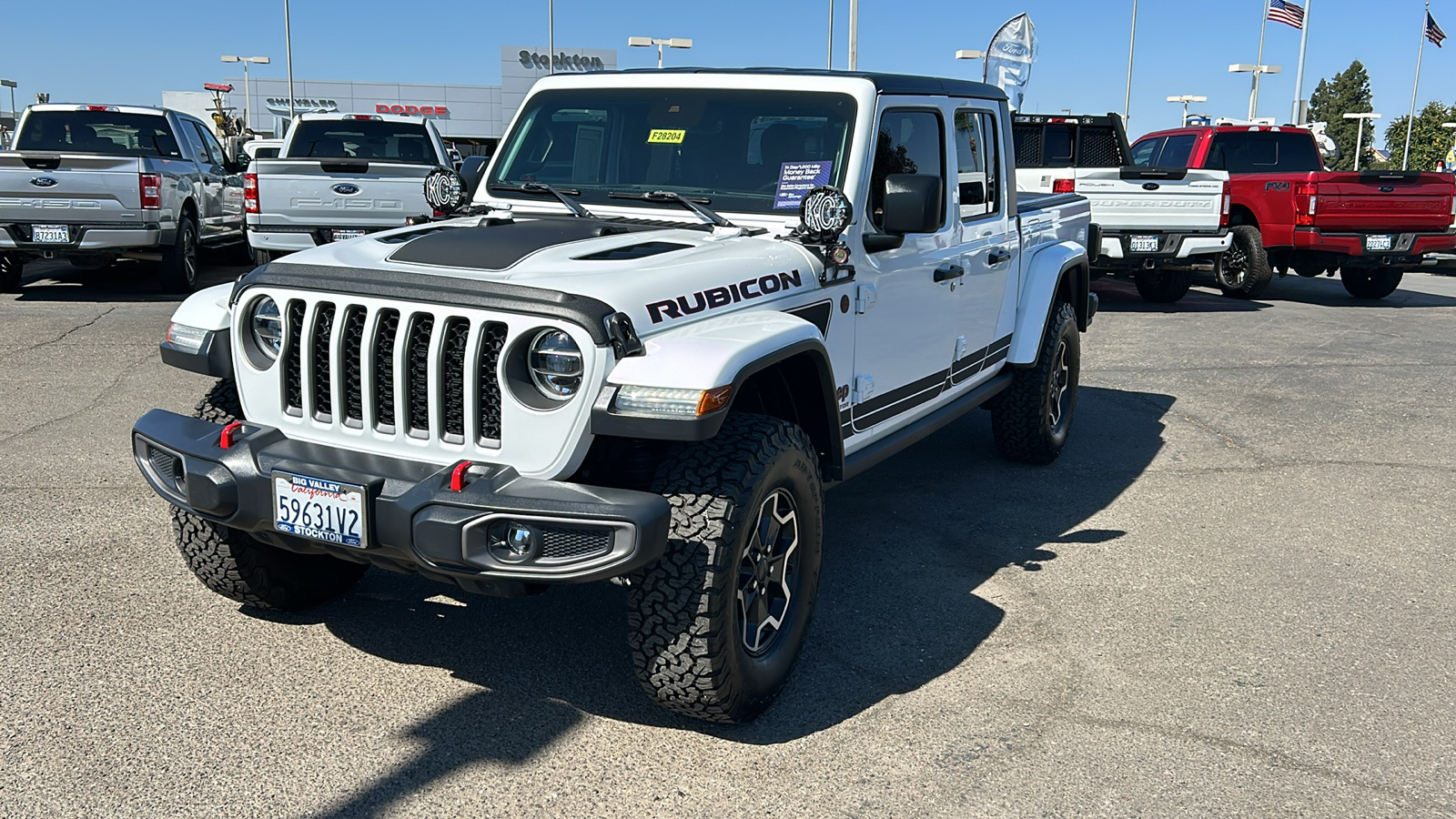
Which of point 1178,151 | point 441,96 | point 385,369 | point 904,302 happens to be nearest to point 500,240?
point 385,369

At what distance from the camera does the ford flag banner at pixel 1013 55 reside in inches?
646

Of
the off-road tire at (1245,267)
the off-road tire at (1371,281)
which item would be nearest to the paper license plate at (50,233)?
the off-road tire at (1245,267)

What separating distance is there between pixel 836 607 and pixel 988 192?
2.20 m

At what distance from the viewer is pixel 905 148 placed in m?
4.77

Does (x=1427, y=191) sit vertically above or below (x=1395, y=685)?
above

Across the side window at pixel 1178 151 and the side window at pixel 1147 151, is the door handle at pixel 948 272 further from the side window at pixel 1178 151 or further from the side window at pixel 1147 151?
Answer: the side window at pixel 1147 151

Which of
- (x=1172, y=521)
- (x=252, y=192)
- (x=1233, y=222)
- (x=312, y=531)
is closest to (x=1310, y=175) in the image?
(x=1233, y=222)

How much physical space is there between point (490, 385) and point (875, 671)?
1574 millimetres

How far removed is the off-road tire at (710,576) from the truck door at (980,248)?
1.88m

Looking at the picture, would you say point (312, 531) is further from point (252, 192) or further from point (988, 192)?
point (252, 192)

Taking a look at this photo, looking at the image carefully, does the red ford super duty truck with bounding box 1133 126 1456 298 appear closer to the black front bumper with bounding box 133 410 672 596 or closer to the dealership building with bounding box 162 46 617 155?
the black front bumper with bounding box 133 410 672 596

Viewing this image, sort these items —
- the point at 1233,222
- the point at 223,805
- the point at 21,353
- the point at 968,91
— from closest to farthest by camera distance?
the point at 223,805
the point at 968,91
the point at 21,353
the point at 1233,222

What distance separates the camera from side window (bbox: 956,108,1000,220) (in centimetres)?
529

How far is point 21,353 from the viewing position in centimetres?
901
